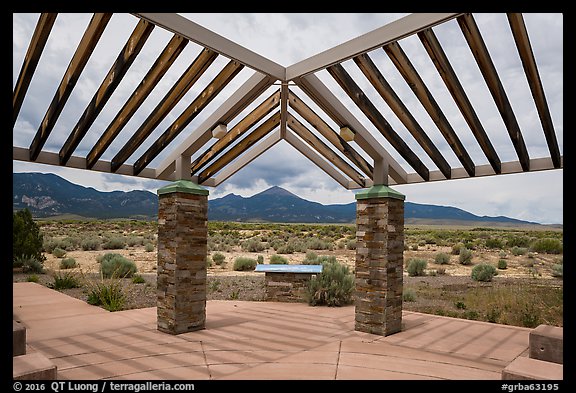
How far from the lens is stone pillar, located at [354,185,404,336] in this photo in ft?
24.8

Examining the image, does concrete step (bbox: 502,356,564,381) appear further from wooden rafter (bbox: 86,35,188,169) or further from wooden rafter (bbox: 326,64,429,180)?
wooden rafter (bbox: 86,35,188,169)

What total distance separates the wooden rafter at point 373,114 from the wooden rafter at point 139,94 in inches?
91.9

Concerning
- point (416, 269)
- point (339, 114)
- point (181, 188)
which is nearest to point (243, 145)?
point (181, 188)

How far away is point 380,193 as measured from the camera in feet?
25.4

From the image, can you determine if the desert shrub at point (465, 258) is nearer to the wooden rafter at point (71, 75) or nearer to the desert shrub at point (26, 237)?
the desert shrub at point (26, 237)

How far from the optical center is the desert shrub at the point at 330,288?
1041 centimetres

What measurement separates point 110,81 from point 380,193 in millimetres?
5129

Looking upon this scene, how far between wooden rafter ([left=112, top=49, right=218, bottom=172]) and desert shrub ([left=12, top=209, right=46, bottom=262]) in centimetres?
1159

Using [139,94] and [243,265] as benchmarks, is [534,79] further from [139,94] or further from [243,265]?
[243,265]

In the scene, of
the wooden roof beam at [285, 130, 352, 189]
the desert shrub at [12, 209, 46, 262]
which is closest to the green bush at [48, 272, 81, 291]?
the desert shrub at [12, 209, 46, 262]

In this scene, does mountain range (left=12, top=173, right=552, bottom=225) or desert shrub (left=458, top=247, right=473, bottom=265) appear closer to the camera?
desert shrub (left=458, top=247, right=473, bottom=265)

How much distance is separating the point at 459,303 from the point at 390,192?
5.80m
